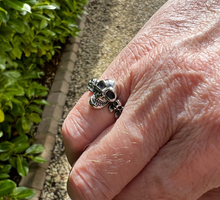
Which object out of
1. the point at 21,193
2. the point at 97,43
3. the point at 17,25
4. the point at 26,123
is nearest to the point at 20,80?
the point at 26,123

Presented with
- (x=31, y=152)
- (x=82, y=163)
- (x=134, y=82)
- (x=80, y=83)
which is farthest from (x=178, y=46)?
(x=80, y=83)

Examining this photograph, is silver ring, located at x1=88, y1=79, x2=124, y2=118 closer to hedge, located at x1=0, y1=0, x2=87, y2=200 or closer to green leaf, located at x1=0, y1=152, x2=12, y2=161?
hedge, located at x1=0, y1=0, x2=87, y2=200

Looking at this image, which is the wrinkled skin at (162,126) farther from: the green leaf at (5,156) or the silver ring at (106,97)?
the green leaf at (5,156)

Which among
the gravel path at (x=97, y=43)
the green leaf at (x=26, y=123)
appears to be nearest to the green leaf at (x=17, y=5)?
the green leaf at (x=26, y=123)

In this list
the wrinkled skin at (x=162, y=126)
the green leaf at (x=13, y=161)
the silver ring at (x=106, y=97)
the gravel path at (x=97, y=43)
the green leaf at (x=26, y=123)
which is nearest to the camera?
the wrinkled skin at (x=162, y=126)

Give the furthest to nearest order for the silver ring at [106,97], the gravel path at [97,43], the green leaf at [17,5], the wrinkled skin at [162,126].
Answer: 1. the gravel path at [97,43]
2. the green leaf at [17,5]
3. the silver ring at [106,97]
4. the wrinkled skin at [162,126]

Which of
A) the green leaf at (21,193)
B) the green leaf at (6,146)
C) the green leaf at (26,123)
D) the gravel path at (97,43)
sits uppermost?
the gravel path at (97,43)

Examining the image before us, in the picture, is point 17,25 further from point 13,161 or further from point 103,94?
point 103,94

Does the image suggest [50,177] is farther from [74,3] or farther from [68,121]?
[74,3]
